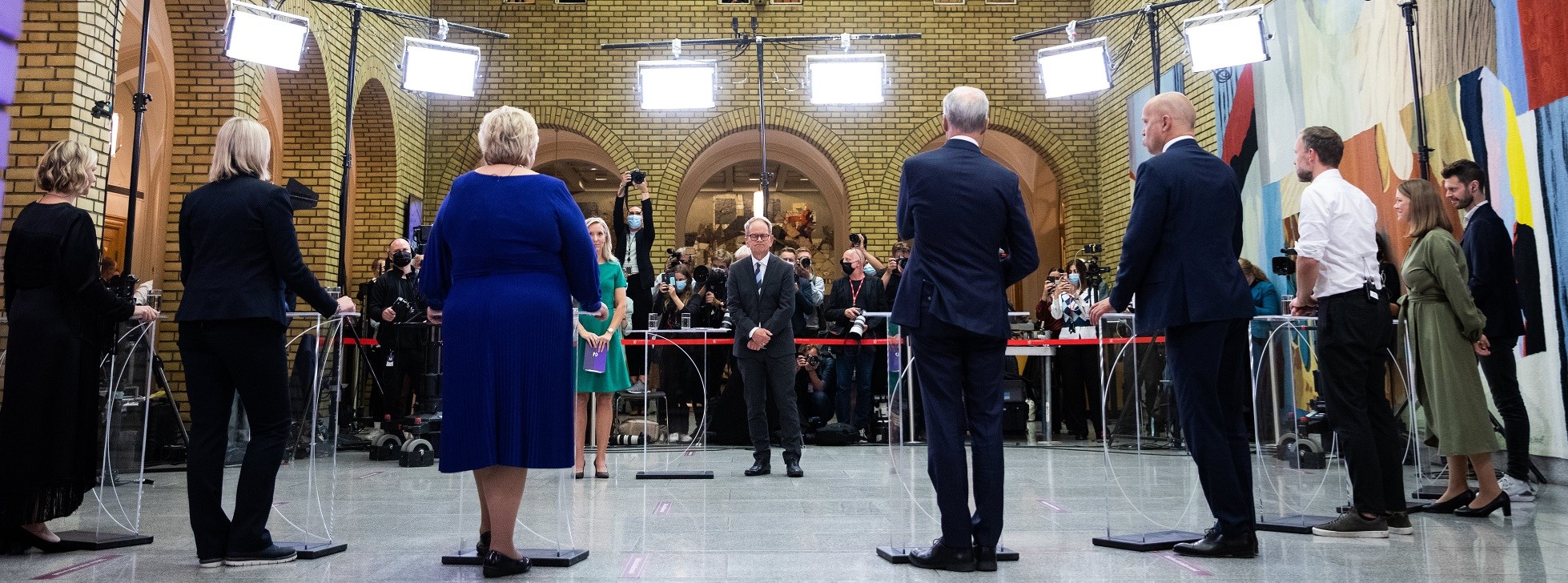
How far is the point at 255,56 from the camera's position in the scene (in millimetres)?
7984

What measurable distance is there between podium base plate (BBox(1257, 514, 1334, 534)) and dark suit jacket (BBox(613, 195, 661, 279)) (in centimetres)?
395

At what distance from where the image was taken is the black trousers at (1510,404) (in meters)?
5.16

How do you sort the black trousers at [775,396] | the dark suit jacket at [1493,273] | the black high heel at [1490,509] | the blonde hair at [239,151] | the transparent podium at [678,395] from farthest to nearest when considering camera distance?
the transparent podium at [678,395], the black trousers at [775,396], the dark suit jacket at [1493,273], the black high heel at [1490,509], the blonde hair at [239,151]

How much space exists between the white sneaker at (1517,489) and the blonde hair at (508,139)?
489 centimetres

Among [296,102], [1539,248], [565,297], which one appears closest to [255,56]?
[296,102]

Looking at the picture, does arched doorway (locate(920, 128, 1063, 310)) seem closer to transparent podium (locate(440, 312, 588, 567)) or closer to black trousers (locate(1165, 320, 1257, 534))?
transparent podium (locate(440, 312, 588, 567))

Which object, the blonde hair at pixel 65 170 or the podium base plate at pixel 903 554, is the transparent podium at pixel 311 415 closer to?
the blonde hair at pixel 65 170

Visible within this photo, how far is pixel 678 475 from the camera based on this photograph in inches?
247

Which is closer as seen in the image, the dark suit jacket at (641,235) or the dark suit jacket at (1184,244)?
the dark suit jacket at (1184,244)

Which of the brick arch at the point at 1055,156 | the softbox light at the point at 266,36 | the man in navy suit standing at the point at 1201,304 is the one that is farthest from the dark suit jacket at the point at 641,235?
the brick arch at the point at 1055,156

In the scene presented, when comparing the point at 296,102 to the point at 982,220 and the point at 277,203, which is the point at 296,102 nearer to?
the point at 277,203

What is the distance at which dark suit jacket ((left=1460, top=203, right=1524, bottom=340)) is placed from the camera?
498 cm

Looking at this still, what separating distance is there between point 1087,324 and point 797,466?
403 centimetres

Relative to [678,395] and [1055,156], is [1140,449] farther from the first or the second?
[1055,156]
